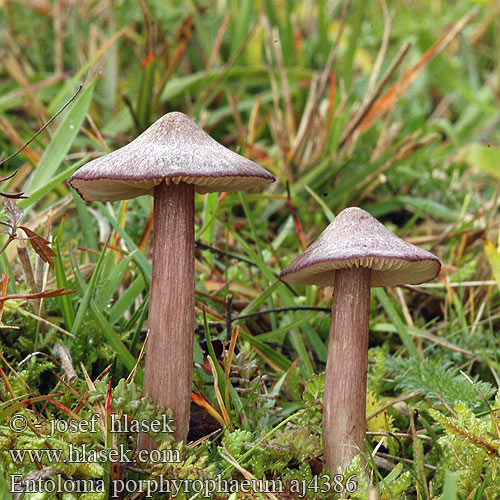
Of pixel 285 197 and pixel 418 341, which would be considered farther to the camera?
pixel 285 197

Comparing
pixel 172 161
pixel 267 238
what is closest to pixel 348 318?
pixel 172 161

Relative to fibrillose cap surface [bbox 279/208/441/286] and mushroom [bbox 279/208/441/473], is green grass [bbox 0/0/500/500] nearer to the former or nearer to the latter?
mushroom [bbox 279/208/441/473]

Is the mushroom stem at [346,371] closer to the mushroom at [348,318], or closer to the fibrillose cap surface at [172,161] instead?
the mushroom at [348,318]

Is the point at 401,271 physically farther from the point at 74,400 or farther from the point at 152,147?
the point at 74,400

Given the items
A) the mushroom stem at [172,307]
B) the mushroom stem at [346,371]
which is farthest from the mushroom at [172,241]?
the mushroom stem at [346,371]

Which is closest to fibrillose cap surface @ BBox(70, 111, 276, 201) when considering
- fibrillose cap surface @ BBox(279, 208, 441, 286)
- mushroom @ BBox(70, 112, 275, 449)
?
mushroom @ BBox(70, 112, 275, 449)

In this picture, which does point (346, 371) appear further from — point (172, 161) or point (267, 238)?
point (267, 238)

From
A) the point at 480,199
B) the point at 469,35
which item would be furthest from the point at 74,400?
the point at 469,35
